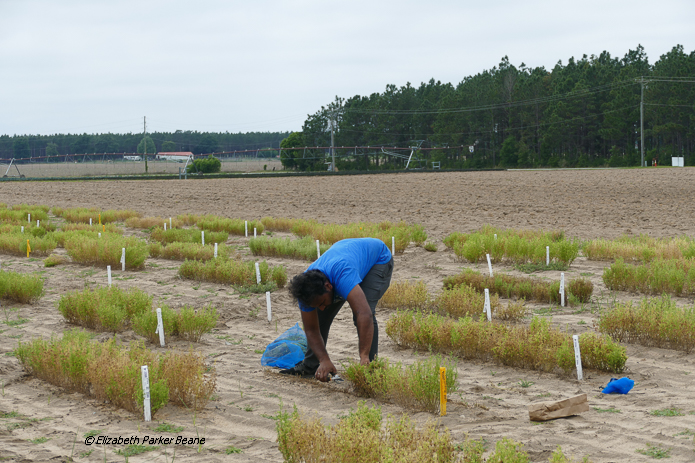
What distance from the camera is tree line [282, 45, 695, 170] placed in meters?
61.5

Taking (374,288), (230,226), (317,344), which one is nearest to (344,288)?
(374,288)

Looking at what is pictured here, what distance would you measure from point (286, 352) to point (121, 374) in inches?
68.1

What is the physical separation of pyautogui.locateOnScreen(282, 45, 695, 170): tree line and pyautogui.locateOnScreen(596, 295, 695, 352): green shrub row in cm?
5726

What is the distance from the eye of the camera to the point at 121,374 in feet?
16.3

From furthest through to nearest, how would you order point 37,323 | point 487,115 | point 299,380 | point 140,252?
point 487,115, point 140,252, point 37,323, point 299,380

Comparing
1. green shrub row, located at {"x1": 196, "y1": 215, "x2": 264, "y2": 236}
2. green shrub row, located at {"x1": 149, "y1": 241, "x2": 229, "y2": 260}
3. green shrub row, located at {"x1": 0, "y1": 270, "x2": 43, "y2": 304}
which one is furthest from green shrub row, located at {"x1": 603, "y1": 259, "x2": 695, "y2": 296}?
green shrub row, located at {"x1": 196, "y1": 215, "x2": 264, "y2": 236}

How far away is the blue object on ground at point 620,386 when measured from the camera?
208 inches

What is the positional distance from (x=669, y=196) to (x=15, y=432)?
2388 centimetres

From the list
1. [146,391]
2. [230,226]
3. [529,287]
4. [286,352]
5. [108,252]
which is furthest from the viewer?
[230,226]

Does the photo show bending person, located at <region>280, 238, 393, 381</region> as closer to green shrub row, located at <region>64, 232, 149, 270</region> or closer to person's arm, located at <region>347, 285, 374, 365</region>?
person's arm, located at <region>347, 285, 374, 365</region>

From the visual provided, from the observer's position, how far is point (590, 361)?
597 centimetres

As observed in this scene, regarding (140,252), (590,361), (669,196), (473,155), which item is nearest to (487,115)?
(473,155)

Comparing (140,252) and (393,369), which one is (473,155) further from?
(393,369)

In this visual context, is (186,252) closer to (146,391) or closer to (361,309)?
(146,391)
